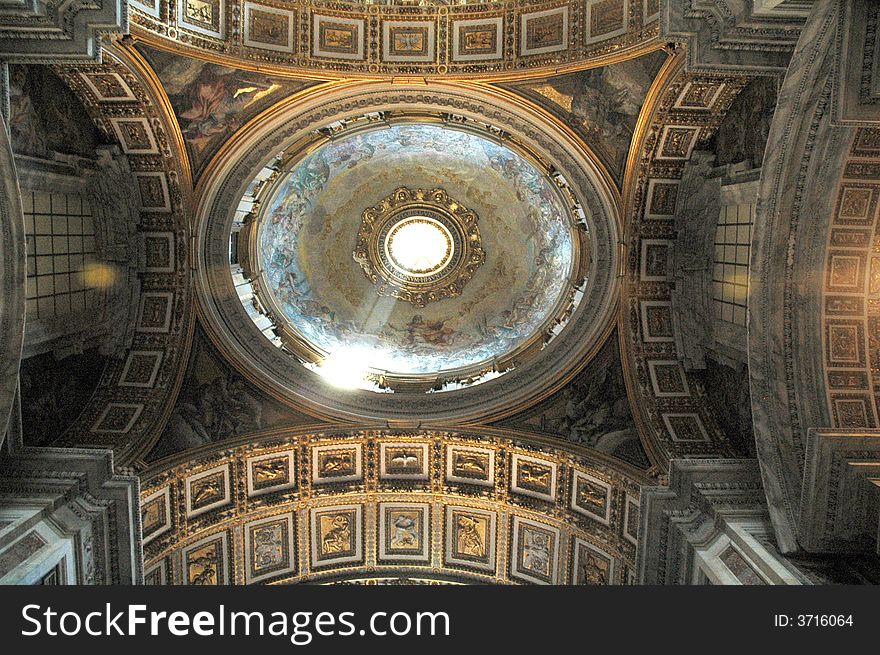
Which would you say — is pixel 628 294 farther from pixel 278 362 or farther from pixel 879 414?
pixel 278 362

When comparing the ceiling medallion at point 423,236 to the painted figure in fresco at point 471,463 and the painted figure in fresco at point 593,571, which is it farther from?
the painted figure in fresco at point 593,571

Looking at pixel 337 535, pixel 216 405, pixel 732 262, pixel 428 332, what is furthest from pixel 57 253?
pixel 732 262

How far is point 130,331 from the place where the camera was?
1653 centimetres

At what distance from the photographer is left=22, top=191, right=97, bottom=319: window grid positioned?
46.7 feet

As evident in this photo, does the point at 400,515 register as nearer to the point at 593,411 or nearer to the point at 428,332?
the point at 593,411

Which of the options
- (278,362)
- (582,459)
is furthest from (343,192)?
(582,459)

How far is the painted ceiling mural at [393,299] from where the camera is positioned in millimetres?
19203

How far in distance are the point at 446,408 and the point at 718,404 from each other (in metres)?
5.62

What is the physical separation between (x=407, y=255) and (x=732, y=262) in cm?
943

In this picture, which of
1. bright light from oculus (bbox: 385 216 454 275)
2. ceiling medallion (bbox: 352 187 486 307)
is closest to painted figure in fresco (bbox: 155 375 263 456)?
ceiling medallion (bbox: 352 187 486 307)

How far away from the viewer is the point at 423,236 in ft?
71.4

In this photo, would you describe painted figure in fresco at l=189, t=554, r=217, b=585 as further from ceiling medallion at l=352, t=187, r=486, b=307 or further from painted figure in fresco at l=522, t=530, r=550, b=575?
ceiling medallion at l=352, t=187, r=486, b=307

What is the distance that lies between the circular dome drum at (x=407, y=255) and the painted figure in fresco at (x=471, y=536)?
2.45 metres

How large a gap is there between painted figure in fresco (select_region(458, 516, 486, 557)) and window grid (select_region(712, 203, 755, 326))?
693 centimetres
